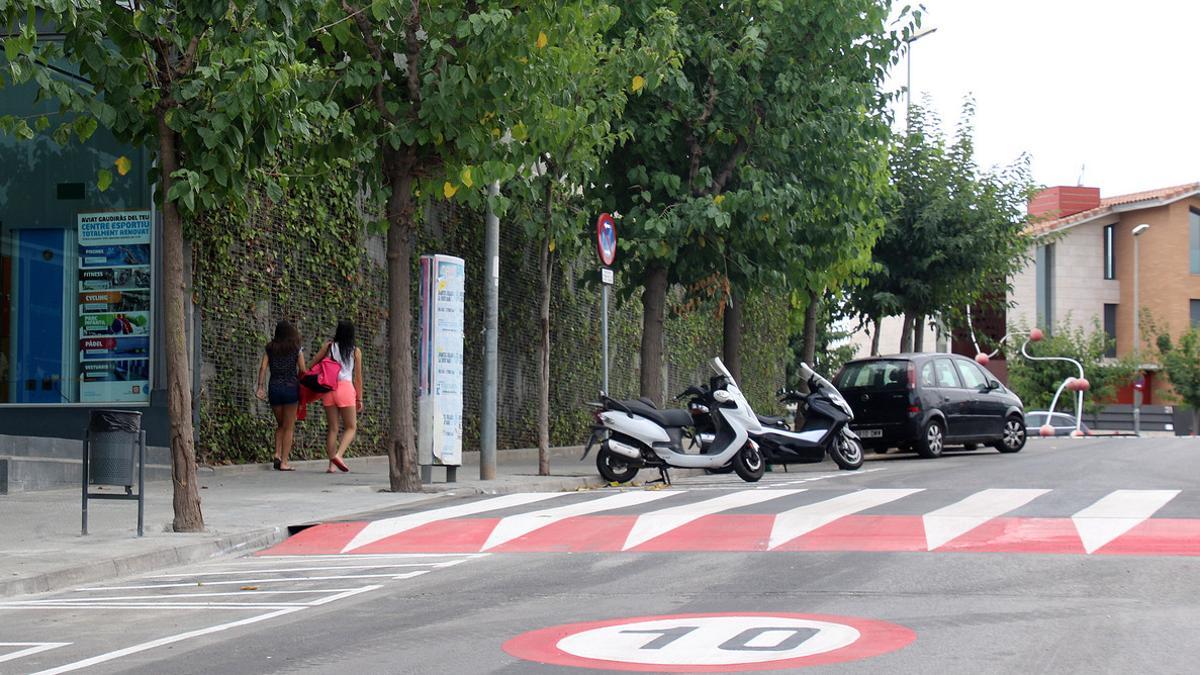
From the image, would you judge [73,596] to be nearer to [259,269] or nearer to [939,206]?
[259,269]

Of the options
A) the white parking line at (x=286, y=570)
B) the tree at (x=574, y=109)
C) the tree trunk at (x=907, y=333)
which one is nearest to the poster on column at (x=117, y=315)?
the tree at (x=574, y=109)

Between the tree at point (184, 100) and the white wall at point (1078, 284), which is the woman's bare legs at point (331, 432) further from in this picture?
the white wall at point (1078, 284)

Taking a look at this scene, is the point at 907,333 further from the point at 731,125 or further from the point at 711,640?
the point at 711,640

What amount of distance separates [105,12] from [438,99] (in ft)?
13.9

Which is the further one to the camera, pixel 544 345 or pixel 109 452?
pixel 544 345

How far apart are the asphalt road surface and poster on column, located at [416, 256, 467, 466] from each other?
2192 mm

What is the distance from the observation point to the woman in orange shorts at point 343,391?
18219 mm

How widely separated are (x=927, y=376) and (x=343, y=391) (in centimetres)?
1011

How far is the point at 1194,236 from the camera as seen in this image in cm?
6594

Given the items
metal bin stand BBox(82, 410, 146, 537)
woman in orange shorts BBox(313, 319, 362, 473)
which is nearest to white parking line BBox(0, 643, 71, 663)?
metal bin stand BBox(82, 410, 146, 537)

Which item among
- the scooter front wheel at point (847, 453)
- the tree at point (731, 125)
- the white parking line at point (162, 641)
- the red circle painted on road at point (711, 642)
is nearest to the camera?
the red circle painted on road at point (711, 642)

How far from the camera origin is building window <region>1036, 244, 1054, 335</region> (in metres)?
67.1

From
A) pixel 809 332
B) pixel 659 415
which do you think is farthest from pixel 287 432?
pixel 809 332

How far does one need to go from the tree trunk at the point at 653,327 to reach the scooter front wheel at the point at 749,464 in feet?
15.0
